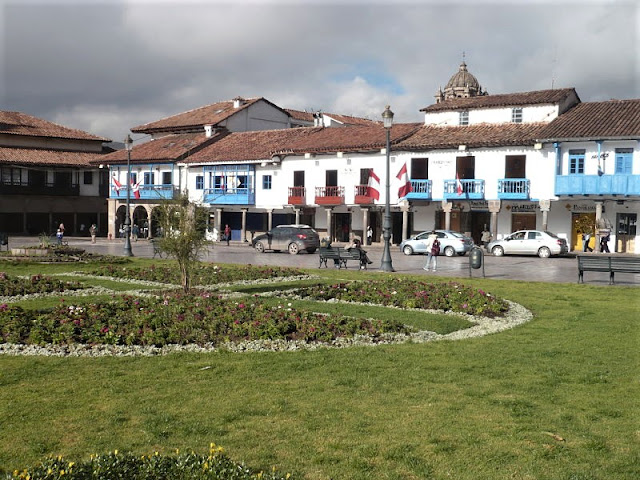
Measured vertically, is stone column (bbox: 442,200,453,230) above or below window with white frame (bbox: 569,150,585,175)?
below

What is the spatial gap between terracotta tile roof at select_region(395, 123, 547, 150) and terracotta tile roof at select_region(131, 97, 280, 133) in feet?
58.2

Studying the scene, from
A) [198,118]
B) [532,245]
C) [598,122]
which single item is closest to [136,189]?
[198,118]

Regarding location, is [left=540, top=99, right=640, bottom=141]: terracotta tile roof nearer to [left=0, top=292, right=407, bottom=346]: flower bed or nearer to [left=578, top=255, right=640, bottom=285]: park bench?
[left=578, top=255, right=640, bottom=285]: park bench

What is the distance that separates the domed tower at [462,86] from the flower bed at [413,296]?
64.7m

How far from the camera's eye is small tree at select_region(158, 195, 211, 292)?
46.9 ft

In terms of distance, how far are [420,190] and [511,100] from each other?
705 cm

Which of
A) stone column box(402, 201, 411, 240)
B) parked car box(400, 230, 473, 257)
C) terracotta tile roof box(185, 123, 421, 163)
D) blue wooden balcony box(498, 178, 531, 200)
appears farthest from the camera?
terracotta tile roof box(185, 123, 421, 163)

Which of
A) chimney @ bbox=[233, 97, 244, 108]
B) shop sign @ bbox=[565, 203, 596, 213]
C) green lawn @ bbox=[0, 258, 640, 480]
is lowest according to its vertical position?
green lawn @ bbox=[0, 258, 640, 480]

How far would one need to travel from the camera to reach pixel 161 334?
10164 millimetres

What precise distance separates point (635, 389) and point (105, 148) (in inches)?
2480

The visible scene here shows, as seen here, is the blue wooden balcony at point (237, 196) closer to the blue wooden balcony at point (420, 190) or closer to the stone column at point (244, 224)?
the stone column at point (244, 224)

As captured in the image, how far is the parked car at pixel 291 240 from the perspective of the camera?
33.7 meters

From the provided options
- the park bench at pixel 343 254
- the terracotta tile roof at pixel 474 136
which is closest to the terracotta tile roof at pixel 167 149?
the terracotta tile roof at pixel 474 136

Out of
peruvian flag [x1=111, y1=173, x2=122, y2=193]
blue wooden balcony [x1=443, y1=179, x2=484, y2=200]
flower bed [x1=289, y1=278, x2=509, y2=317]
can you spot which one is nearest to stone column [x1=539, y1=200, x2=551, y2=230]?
blue wooden balcony [x1=443, y1=179, x2=484, y2=200]
